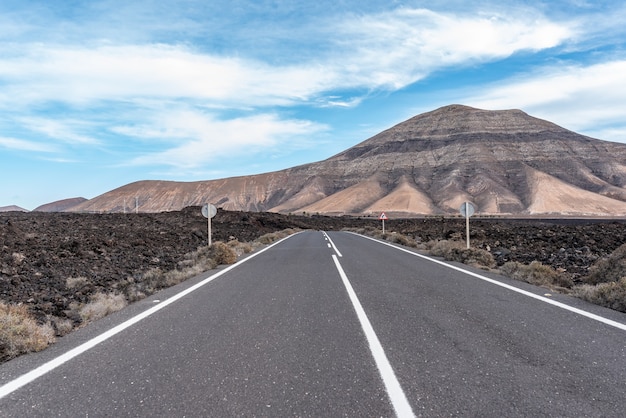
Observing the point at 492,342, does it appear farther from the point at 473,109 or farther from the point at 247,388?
the point at 473,109

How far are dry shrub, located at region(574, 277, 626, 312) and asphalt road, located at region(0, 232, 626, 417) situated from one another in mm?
310

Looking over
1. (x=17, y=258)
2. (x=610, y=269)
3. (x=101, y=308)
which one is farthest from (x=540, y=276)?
(x=17, y=258)

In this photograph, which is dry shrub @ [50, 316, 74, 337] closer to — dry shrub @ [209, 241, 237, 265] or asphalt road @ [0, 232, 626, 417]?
asphalt road @ [0, 232, 626, 417]

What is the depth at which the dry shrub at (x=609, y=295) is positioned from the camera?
7.79 meters

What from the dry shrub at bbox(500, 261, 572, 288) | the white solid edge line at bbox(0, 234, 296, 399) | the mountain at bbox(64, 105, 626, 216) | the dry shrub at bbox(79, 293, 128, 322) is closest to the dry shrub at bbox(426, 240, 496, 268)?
the dry shrub at bbox(500, 261, 572, 288)

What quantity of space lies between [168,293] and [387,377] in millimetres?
6721

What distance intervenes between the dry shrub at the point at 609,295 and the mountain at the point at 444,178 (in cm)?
10080

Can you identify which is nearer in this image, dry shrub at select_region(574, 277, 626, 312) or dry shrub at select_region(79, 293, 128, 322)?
dry shrub at select_region(79, 293, 128, 322)

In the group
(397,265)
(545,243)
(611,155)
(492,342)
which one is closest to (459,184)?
(611,155)

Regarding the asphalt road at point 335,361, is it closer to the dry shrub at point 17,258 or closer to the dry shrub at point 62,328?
the dry shrub at point 62,328

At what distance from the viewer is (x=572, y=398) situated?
3.91 meters

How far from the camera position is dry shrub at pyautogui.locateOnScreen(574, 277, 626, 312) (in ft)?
25.6

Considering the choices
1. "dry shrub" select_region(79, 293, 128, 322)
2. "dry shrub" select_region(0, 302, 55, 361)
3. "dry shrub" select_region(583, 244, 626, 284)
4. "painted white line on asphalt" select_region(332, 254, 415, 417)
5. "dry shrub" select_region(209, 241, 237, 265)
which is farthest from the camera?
"dry shrub" select_region(209, 241, 237, 265)

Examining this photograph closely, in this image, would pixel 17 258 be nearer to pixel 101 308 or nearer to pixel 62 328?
pixel 101 308
